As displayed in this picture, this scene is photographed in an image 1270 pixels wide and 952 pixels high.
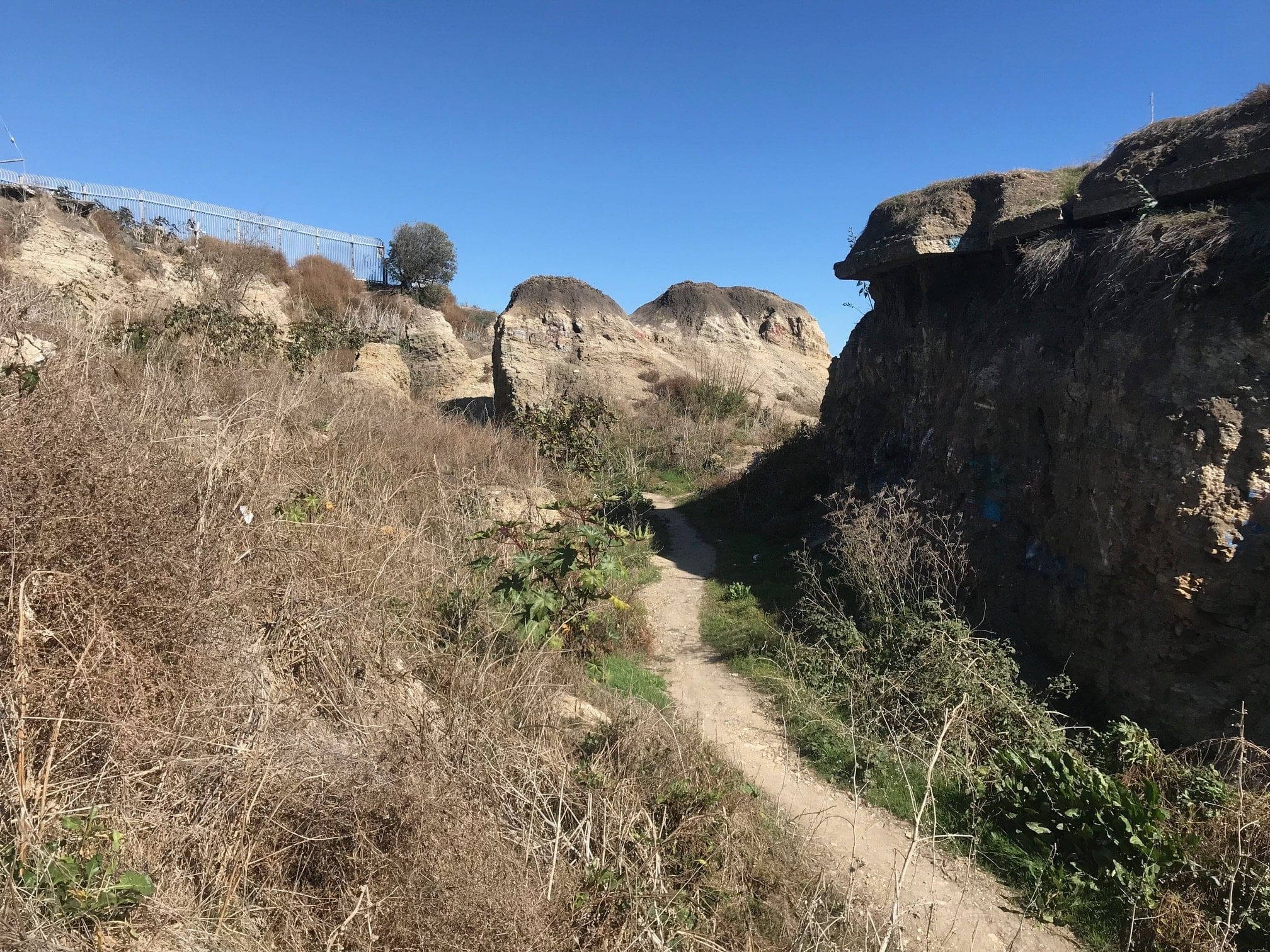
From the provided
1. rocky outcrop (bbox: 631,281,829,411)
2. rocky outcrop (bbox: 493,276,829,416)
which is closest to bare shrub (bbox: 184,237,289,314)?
rocky outcrop (bbox: 493,276,829,416)

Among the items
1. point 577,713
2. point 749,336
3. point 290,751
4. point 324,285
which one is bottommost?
point 577,713

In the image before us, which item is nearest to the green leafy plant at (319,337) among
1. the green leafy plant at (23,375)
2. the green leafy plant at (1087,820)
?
the green leafy plant at (23,375)

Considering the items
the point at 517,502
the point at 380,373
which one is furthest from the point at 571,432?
the point at 517,502

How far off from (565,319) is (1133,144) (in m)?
12.3

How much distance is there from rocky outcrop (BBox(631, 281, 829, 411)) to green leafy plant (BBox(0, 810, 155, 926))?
1876 cm

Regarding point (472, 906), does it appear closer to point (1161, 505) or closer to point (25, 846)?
point (25, 846)

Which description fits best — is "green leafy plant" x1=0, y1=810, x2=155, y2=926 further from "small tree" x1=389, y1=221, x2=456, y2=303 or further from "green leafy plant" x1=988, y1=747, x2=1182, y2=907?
"small tree" x1=389, y1=221, x2=456, y2=303

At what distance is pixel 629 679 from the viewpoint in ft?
19.3

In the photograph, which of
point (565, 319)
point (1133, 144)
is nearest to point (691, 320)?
point (565, 319)

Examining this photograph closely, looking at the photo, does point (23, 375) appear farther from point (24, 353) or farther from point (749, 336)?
point (749, 336)

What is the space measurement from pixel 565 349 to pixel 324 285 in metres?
8.94

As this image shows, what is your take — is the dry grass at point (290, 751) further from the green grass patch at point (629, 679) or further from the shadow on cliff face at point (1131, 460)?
the shadow on cliff face at point (1131, 460)

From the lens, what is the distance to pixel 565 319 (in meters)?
17.5

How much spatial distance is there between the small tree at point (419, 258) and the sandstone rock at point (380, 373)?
1190 cm
